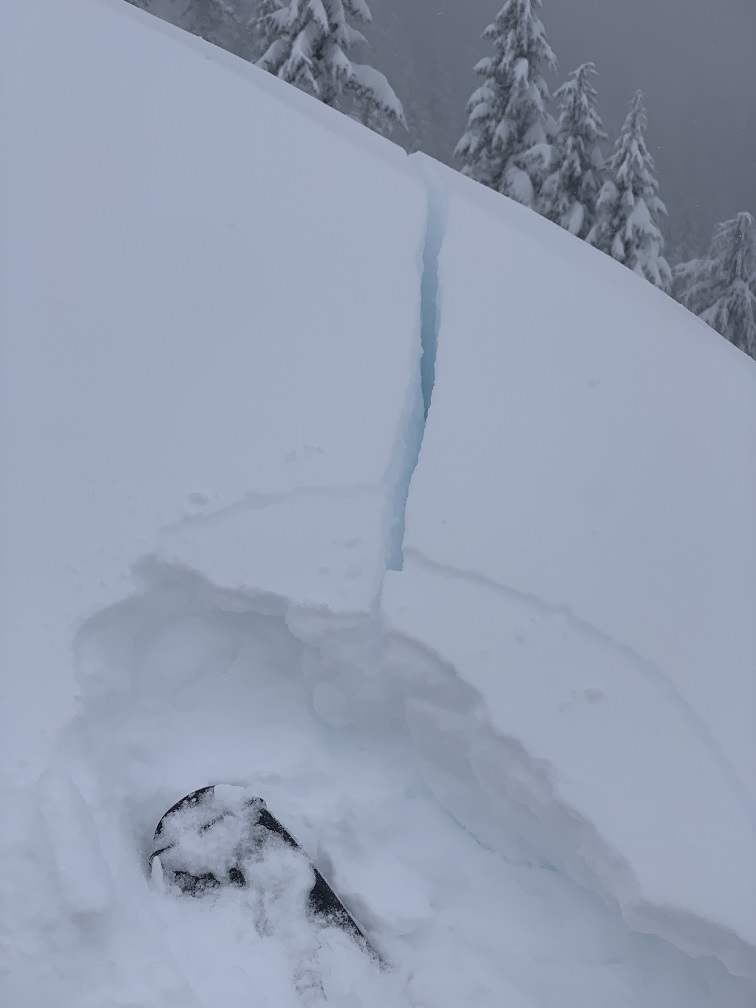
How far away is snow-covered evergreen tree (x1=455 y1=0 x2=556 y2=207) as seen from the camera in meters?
12.5

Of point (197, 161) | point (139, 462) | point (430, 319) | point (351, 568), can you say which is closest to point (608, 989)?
point (351, 568)

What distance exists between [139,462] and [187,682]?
885mm

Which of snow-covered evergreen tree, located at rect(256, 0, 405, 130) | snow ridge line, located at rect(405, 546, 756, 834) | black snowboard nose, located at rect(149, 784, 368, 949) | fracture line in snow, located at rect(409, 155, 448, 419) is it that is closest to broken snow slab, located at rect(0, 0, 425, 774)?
fracture line in snow, located at rect(409, 155, 448, 419)

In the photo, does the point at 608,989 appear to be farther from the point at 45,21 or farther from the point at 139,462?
the point at 45,21

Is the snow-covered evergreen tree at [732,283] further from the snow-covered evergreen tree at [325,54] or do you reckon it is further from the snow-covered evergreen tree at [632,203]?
the snow-covered evergreen tree at [325,54]

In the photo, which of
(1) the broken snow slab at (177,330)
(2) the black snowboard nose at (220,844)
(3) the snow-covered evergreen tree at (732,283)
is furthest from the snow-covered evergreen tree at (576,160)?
(2) the black snowboard nose at (220,844)

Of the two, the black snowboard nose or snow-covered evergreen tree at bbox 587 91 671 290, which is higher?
snow-covered evergreen tree at bbox 587 91 671 290

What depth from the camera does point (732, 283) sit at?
46.5 ft

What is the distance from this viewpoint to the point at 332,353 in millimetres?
3199

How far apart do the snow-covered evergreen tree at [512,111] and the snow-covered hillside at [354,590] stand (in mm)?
10885

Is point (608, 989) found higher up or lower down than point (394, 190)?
lower down

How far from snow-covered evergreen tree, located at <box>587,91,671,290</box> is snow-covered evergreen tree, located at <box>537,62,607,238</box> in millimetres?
373

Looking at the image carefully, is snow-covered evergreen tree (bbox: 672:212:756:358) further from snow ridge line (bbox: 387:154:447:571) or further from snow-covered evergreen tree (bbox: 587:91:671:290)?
snow ridge line (bbox: 387:154:447:571)

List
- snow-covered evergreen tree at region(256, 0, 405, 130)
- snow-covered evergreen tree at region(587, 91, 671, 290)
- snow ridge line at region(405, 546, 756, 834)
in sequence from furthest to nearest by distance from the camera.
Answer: snow-covered evergreen tree at region(587, 91, 671, 290) < snow-covered evergreen tree at region(256, 0, 405, 130) < snow ridge line at region(405, 546, 756, 834)
